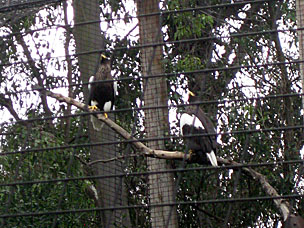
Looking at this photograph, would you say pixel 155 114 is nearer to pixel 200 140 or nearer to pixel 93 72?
pixel 93 72

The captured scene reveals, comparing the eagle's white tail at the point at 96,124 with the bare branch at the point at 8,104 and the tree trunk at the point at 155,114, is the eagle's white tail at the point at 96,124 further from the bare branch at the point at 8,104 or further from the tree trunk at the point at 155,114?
the bare branch at the point at 8,104

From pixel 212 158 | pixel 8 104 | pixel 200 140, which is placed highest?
pixel 8 104

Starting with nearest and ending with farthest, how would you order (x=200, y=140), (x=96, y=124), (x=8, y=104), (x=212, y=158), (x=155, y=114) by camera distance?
(x=212, y=158) → (x=200, y=140) → (x=96, y=124) → (x=155, y=114) → (x=8, y=104)

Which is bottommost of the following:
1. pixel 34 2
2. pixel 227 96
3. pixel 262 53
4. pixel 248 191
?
pixel 248 191

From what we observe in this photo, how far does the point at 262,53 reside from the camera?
521cm

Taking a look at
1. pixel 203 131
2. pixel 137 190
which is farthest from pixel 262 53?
pixel 203 131

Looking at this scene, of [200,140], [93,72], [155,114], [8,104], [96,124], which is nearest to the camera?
[200,140]

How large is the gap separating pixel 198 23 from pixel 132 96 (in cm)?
76

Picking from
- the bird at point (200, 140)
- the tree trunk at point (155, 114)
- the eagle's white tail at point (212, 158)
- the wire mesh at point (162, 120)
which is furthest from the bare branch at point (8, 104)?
the eagle's white tail at point (212, 158)

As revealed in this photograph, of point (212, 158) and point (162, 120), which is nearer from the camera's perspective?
point (212, 158)

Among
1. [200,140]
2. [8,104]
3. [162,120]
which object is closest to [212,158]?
[200,140]

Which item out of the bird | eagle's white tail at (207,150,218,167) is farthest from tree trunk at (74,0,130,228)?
eagle's white tail at (207,150,218,167)

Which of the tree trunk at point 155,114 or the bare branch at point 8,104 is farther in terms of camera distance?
the bare branch at point 8,104

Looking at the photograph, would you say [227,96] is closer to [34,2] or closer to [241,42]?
[241,42]
